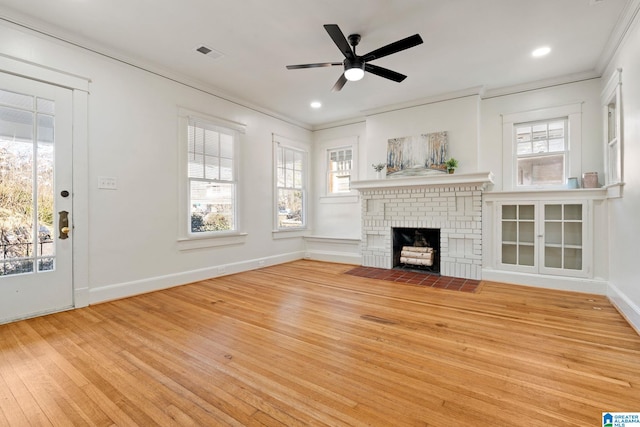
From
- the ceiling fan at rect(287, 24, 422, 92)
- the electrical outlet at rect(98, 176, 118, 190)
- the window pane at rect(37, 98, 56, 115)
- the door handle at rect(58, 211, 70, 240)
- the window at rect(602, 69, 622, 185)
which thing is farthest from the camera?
the electrical outlet at rect(98, 176, 118, 190)

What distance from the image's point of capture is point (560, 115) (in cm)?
417

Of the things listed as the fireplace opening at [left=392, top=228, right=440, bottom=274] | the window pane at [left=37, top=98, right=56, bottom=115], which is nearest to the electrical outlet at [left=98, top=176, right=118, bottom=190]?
the window pane at [left=37, top=98, right=56, bottom=115]

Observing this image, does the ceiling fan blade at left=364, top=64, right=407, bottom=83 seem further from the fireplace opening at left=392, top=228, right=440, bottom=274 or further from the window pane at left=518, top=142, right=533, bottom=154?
the fireplace opening at left=392, top=228, right=440, bottom=274

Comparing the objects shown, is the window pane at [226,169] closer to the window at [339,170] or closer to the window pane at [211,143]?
the window pane at [211,143]

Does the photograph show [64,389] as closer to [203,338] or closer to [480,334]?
[203,338]

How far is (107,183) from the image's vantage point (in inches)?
133

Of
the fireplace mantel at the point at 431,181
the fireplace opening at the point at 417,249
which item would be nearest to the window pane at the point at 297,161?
the fireplace mantel at the point at 431,181

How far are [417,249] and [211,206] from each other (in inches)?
136

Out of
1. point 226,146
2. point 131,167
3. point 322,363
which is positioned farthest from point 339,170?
point 322,363

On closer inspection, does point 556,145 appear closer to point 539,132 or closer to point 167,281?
point 539,132

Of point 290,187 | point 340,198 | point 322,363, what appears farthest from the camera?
point 340,198

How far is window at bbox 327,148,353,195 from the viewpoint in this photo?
244 inches

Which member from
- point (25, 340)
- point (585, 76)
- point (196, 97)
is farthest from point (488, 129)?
point (25, 340)

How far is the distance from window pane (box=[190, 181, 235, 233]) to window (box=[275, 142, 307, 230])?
3.57 ft
